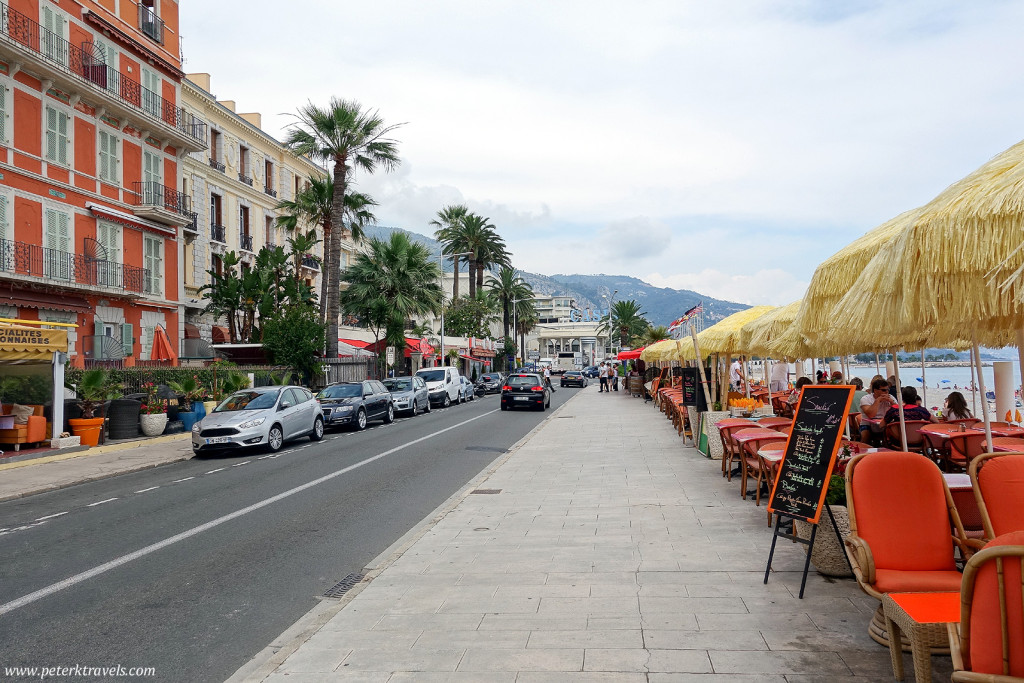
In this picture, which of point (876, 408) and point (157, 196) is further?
point (157, 196)

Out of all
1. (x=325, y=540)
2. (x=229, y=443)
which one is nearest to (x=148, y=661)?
(x=325, y=540)

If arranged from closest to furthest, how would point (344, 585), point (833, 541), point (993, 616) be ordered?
1. point (993, 616)
2. point (833, 541)
3. point (344, 585)

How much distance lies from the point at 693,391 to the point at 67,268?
21.6m

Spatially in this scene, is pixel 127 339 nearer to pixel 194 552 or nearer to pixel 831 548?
pixel 194 552

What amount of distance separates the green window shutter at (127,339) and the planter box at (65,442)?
36.2ft

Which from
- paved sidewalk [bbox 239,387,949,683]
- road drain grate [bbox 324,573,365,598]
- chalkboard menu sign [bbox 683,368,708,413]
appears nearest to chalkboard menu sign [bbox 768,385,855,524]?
paved sidewalk [bbox 239,387,949,683]

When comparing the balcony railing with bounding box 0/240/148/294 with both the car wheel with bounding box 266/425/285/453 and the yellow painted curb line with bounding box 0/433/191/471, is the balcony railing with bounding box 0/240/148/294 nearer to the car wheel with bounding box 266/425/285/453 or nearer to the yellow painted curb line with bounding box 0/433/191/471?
the yellow painted curb line with bounding box 0/433/191/471

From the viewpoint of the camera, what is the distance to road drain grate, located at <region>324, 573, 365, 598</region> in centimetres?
659

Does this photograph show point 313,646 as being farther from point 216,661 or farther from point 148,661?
point 148,661

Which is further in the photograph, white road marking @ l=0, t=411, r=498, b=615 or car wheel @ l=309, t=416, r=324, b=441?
car wheel @ l=309, t=416, r=324, b=441

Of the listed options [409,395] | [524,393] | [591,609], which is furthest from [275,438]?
[524,393]

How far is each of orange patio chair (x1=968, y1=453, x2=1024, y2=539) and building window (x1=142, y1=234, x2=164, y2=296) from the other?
3066cm

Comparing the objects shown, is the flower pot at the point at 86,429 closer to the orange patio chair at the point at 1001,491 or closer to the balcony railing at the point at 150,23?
the balcony railing at the point at 150,23

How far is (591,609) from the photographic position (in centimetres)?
561
